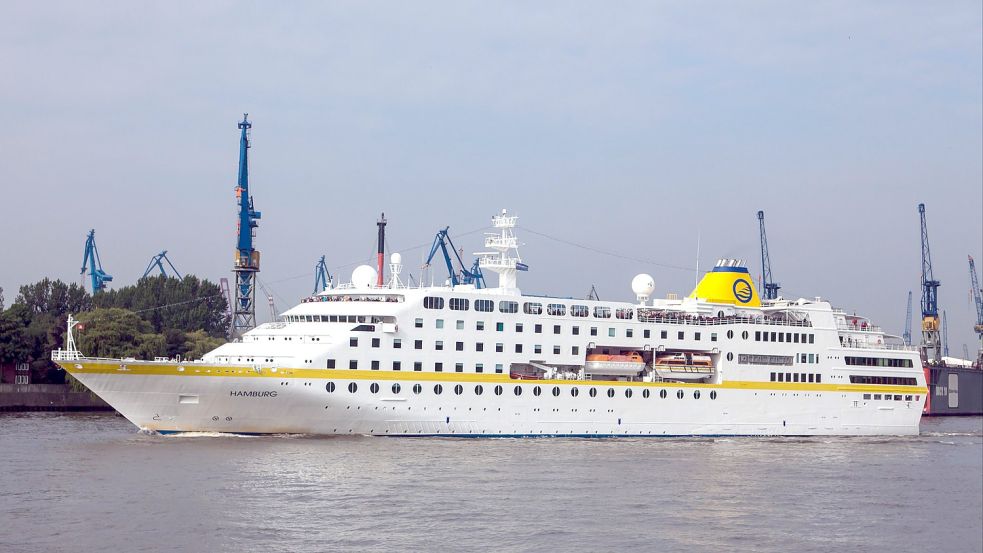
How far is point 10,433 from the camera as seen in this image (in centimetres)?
4900

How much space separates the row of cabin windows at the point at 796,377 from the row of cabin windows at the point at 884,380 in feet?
7.31

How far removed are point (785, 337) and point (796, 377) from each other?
2.06m

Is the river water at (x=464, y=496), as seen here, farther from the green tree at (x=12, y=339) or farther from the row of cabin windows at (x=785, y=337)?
the green tree at (x=12, y=339)

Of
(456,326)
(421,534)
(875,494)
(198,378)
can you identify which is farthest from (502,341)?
(421,534)

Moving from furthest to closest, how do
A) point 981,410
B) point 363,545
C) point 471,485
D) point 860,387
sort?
1. point 981,410
2. point 860,387
3. point 471,485
4. point 363,545

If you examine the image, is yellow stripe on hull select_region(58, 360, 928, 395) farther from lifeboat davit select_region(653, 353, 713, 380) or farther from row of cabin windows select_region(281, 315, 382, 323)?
row of cabin windows select_region(281, 315, 382, 323)

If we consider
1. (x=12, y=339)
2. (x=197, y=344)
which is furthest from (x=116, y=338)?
(x=12, y=339)

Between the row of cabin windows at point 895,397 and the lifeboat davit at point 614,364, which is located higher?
Result: the lifeboat davit at point 614,364

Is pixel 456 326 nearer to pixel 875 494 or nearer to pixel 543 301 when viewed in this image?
pixel 543 301

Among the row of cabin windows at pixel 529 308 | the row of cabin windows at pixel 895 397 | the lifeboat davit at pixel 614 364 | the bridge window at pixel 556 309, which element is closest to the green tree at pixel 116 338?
the row of cabin windows at pixel 529 308

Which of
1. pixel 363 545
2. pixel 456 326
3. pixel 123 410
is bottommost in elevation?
pixel 363 545

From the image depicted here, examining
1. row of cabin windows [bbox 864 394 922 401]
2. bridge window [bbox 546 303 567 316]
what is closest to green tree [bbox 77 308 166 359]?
bridge window [bbox 546 303 567 316]

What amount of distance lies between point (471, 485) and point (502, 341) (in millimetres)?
14309

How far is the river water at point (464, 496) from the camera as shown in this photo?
28672 mm
